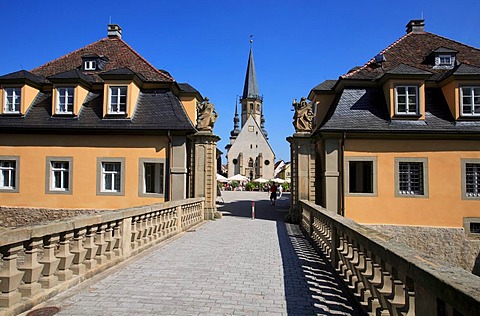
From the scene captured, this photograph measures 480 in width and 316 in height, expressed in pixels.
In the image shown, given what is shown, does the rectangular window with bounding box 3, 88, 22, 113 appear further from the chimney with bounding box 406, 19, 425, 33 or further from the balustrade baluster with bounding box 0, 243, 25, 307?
the chimney with bounding box 406, 19, 425, 33

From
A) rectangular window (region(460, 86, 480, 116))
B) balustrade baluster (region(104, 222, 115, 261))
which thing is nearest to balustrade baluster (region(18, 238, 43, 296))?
balustrade baluster (region(104, 222, 115, 261))

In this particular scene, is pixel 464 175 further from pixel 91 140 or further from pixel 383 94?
pixel 91 140

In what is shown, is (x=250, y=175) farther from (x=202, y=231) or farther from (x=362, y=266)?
(x=362, y=266)

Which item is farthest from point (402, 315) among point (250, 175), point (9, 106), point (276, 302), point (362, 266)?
point (250, 175)

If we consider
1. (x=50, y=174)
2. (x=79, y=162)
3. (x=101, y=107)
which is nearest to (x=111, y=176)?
(x=79, y=162)

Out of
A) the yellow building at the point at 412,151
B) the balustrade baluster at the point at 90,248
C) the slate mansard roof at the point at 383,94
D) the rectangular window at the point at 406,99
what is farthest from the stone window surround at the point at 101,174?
the rectangular window at the point at 406,99

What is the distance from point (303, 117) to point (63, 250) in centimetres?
1398

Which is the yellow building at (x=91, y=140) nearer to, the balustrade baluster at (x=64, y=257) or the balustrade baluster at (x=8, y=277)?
the balustrade baluster at (x=64, y=257)

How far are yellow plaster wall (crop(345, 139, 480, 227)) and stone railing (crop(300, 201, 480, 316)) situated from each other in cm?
1017

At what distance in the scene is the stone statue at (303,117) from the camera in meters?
17.8

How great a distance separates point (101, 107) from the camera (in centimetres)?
1864

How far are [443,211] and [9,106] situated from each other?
2166 cm

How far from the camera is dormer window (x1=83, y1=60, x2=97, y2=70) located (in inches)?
808

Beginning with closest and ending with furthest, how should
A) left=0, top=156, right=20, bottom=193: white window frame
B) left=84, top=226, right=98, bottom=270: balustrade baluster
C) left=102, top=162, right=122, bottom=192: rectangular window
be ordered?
left=84, top=226, right=98, bottom=270: balustrade baluster < left=102, top=162, right=122, bottom=192: rectangular window < left=0, top=156, right=20, bottom=193: white window frame
